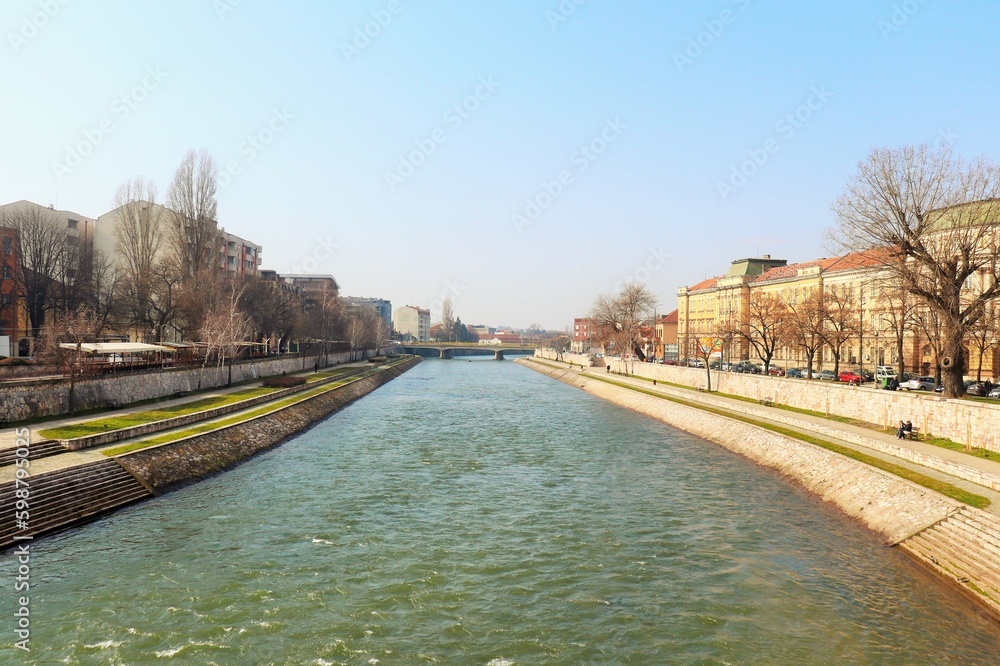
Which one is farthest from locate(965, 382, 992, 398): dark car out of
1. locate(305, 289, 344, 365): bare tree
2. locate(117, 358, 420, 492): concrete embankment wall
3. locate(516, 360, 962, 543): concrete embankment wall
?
locate(305, 289, 344, 365): bare tree

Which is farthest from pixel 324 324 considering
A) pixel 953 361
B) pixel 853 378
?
pixel 953 361

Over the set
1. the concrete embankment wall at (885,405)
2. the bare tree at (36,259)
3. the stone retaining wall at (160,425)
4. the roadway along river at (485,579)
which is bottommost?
the roadway along river at (485,579)

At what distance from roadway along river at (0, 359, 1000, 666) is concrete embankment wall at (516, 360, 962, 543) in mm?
892

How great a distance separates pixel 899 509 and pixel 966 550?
3.84m

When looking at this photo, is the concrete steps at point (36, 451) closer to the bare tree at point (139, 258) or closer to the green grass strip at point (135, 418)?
the green grass strip at point (135, 418)

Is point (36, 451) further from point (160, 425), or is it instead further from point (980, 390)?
point (980, 390)

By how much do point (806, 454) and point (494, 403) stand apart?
38.7m

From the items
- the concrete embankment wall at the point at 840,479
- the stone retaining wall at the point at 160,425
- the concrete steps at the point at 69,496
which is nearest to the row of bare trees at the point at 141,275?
the stone retaining wall at the point at 160,425

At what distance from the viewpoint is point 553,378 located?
110 metres

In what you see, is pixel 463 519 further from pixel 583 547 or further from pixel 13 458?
pixel 13 458

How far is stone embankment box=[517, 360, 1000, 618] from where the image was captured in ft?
54.1

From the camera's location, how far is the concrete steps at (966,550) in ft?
51.9

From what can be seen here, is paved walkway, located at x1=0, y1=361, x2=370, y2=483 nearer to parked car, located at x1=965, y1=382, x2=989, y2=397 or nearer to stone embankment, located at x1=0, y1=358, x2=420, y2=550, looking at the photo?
stone embankment, located at x1=0, y1=358, x2=420, y2=550

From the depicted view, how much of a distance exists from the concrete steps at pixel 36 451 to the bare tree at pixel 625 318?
77.2 metres
